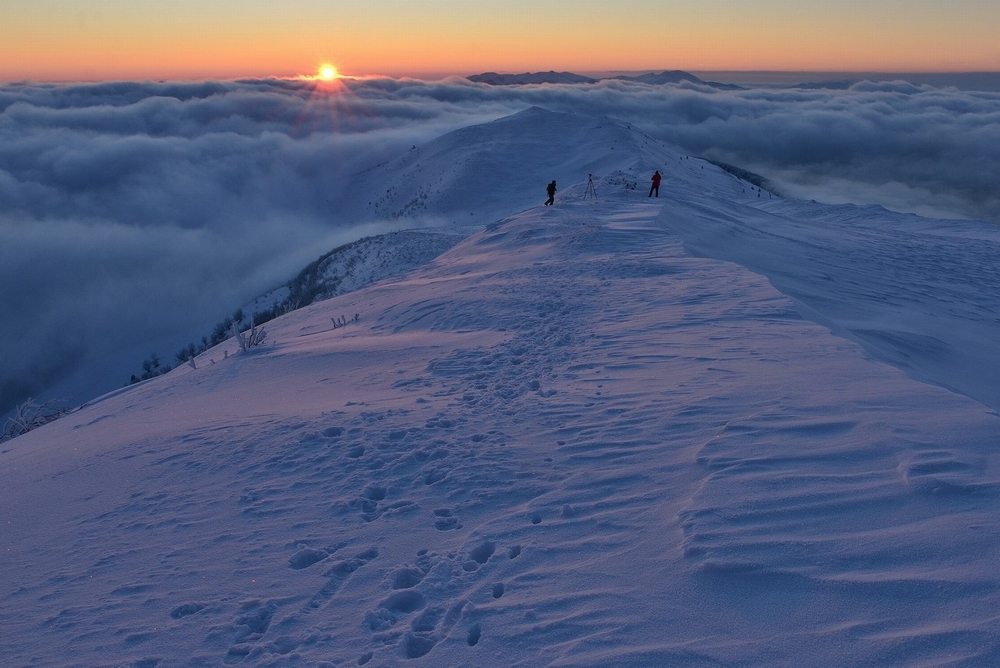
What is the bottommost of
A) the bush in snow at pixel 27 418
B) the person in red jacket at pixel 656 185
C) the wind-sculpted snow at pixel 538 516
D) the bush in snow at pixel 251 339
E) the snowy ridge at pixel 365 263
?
the bush in snow at pixel 27 418

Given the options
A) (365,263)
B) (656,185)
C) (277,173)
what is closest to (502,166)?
(365,263)

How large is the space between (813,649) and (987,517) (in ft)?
5.06

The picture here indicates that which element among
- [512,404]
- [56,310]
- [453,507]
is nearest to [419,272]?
[512,404]

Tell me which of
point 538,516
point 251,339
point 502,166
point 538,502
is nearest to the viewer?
point 538,516

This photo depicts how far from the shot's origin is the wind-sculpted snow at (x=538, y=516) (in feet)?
10.2

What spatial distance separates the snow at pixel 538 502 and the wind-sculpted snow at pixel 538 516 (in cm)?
2

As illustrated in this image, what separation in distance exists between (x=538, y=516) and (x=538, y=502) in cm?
17

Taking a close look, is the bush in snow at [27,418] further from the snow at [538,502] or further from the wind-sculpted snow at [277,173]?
the wind-sculpted snow at [277,173]

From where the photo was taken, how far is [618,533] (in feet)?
12.8

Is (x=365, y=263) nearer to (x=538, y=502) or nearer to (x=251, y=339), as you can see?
(x=251, y=339)

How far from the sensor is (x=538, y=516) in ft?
13.8

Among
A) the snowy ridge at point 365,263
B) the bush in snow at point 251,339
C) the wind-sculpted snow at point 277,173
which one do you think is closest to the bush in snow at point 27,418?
the bush in snow at point 251,339

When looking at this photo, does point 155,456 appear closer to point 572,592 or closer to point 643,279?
point 572,592

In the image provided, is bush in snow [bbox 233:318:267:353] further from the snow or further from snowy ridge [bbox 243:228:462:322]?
snowy ridge [bbox 243:228:462:322]
